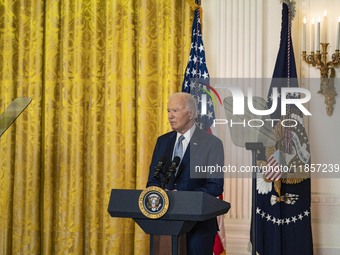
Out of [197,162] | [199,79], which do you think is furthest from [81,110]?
[197,162]

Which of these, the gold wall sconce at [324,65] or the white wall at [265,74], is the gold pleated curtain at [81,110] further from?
the gold wall sconce at [324,65]

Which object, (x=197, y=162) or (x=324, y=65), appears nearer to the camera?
(x=197, y=162)

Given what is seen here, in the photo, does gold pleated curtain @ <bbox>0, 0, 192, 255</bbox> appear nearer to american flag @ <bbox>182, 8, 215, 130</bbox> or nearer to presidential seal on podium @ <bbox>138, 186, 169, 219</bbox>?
american flag @ <bbox>182, 8, 215, 130</bbox>

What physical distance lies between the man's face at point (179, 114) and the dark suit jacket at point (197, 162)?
0.09m

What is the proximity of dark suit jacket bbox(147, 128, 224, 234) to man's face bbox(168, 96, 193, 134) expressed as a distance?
0.30 ft

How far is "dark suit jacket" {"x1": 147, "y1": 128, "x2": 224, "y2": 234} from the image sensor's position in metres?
4.46

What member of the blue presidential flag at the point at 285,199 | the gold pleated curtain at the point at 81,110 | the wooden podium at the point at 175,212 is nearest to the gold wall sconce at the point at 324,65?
the blue presidential flag at the point at 285,199

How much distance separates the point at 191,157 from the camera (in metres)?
4.51

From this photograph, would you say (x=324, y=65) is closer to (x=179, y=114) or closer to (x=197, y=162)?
(x=179, y=114)

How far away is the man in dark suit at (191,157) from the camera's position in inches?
171

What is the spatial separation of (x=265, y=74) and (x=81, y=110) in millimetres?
1882

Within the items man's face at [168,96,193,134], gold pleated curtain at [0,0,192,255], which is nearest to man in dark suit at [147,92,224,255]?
man's face at [168,96,193,134]

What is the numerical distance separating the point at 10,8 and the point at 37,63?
0.64 meters

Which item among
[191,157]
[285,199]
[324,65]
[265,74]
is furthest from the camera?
[265,74]
